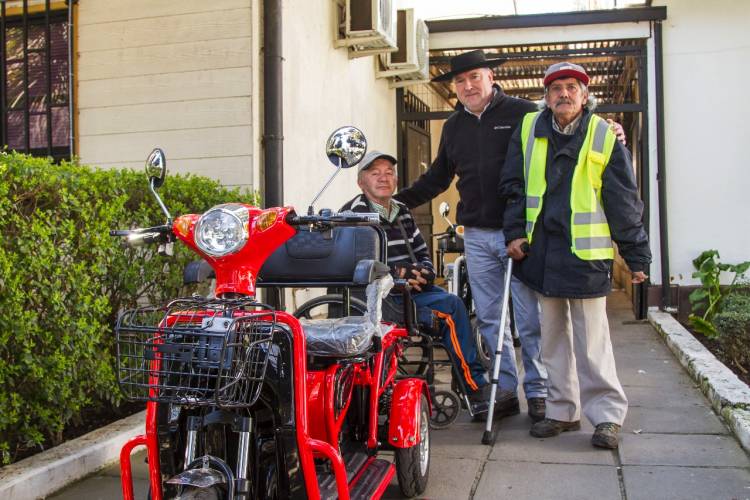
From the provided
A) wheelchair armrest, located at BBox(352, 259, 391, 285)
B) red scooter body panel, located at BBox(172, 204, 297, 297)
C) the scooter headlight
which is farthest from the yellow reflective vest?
the scooter headlight

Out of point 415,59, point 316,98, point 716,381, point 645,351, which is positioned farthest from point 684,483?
point 415,59

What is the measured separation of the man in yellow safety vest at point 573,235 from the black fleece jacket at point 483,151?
0.94ft

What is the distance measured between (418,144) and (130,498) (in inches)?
400

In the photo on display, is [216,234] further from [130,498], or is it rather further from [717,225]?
[717,225]

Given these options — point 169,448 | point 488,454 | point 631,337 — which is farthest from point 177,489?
point 631,337

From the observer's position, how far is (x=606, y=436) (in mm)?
4410

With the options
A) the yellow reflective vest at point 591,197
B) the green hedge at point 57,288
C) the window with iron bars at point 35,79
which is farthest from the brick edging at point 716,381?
the window with iron bars at point 35,79

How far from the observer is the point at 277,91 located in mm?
6699

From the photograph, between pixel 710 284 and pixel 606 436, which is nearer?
pixel 606 436

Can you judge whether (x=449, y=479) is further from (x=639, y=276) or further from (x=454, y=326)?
(x=639, y=276)

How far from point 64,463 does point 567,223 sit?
2.89 meters

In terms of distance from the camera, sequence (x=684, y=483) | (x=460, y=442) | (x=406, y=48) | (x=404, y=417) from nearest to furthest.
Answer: (x=404, y=417) → (x=684, y=483) → (x=460, y=442) → (x=406, y=48)

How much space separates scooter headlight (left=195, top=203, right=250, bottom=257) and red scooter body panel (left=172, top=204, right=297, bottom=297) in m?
0.05

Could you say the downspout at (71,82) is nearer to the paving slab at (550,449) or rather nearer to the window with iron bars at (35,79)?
the window with iron bars at (35,79)
